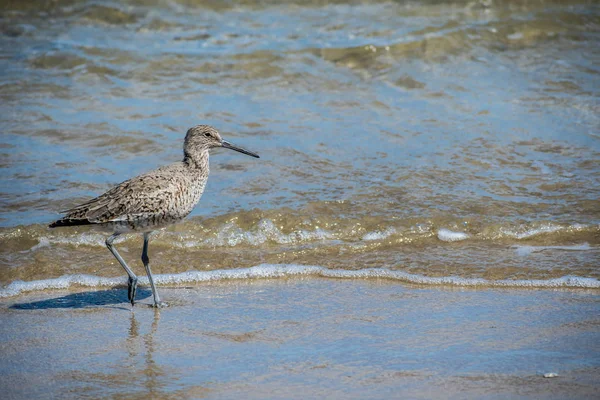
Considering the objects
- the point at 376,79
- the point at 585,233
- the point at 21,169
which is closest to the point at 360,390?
the point at 585,233

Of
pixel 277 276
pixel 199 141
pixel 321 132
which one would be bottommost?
pixel 277 276

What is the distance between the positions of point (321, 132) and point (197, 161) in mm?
3238

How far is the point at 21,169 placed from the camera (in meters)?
8.62

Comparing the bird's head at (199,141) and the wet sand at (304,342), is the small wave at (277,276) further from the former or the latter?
the bird's head at (199,141)

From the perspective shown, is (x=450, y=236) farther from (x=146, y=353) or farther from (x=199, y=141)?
(x=146, y=353)

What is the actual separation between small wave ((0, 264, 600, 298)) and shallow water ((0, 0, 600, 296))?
0.02 metres

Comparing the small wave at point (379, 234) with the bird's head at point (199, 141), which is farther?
the small wave at point (379, 234)

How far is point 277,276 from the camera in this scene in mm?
6594

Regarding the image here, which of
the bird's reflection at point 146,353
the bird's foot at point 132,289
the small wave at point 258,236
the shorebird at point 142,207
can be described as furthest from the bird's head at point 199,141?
the bird's reflection at point 146,353

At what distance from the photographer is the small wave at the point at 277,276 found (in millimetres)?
6223

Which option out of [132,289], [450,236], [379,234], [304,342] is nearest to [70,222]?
[132,289]

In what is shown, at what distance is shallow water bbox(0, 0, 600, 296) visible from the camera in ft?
23.0

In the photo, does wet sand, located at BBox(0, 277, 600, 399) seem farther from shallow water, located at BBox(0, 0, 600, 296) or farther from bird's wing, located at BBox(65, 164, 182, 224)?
bird's wing, located at BBox(65, 164, 182, 224)

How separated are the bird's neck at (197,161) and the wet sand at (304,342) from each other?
0.94 m
